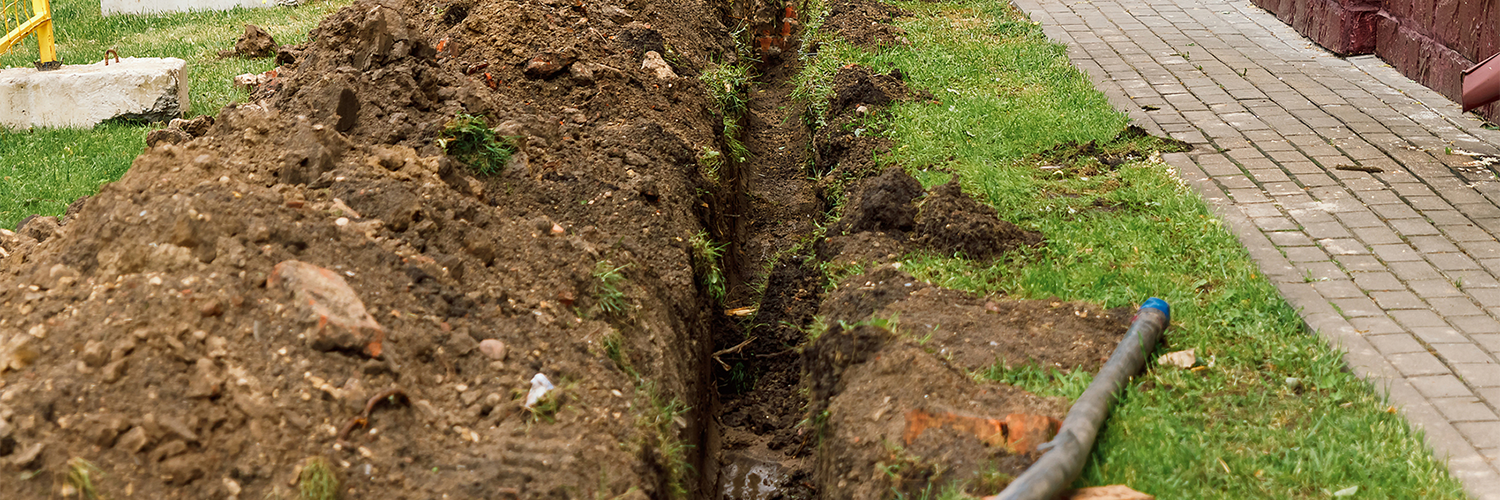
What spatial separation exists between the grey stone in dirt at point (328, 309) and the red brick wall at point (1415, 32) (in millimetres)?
6456

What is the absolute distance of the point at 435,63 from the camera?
519cm

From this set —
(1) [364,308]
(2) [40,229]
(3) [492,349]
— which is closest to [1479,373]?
(3) [492,349]

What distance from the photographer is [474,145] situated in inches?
191

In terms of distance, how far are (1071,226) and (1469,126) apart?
3151 millimetres

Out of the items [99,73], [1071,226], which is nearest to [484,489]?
[1071,226]

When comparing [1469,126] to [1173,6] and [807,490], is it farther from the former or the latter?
[807,490]

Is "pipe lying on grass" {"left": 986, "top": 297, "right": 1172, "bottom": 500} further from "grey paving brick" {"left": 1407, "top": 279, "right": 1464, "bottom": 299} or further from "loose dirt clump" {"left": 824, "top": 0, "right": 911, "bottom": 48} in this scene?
"loose dirt clump" {"left": 824, "top": 0, "right": 911, "bottom": 48}

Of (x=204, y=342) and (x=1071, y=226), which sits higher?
(x=204, y=342)

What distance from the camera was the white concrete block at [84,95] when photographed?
7070 millimetres

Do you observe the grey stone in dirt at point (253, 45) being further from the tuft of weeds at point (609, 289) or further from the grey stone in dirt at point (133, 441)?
the grey stone in dirt at point (133, 441)

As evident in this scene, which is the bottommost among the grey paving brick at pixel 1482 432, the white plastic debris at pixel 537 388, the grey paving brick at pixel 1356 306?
the grey paving brick at pixel 1482 432

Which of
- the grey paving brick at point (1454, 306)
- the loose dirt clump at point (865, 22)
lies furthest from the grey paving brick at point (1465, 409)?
the loose dirt clump at point (865, 22)

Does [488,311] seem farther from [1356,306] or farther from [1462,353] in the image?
[1462,353]

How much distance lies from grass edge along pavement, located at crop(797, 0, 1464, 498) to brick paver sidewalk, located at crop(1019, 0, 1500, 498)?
18cm
